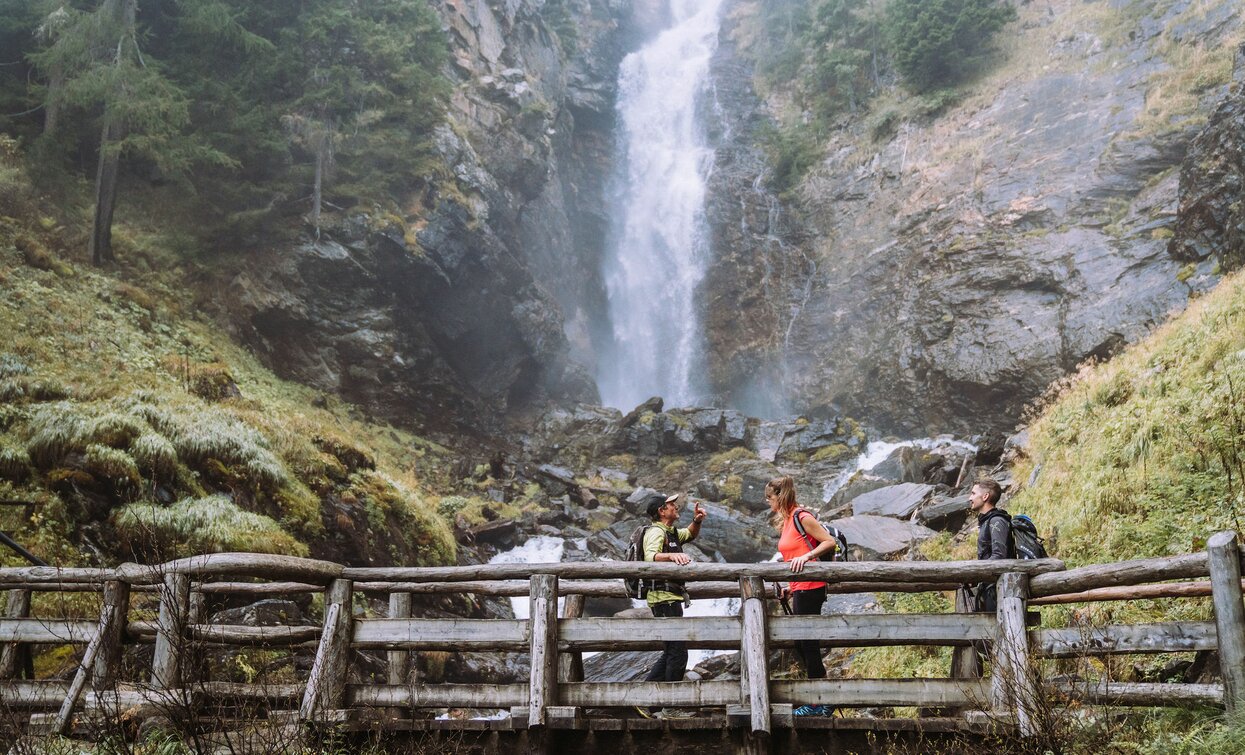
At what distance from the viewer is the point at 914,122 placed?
3316cm

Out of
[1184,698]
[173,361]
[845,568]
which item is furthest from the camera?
[173,361]

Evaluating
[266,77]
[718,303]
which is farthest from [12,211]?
[718,303]

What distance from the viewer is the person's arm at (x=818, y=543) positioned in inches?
247

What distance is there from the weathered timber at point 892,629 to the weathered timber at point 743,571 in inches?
11.6

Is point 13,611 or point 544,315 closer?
point 13,611

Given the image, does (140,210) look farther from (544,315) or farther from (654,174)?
(654,174)

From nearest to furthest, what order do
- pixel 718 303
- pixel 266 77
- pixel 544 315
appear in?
pixel 266 77, pixel 544 315, pixel 718 303

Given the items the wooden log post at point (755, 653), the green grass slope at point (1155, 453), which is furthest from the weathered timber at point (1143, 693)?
the green grass slope at point (1155, 453)

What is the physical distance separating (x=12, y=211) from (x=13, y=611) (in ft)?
50.3

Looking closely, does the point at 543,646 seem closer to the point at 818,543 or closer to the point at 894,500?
the point at 818,543

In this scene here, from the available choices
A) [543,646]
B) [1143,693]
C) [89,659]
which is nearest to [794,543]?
[543,646]

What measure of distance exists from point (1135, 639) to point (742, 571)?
268 centimetres

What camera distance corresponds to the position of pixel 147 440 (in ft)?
39.4

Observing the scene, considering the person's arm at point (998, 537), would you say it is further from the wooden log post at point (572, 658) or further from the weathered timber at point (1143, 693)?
the wooden log post at point (572, 658)
